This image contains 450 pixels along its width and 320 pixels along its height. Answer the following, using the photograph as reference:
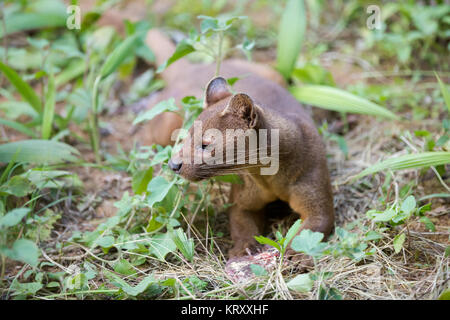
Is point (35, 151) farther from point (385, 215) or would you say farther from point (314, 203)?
point (385, 215)

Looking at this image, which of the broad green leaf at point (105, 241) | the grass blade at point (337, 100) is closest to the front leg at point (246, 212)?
the broad green leaf at point (105, 241)

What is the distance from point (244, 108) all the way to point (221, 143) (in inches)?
11.4

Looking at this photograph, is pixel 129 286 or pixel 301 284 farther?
pixel 129 286

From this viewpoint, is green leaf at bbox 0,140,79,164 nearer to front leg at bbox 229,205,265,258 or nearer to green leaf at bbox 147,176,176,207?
green leaf at bbox 147,176,176,207

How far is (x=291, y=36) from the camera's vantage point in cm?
519

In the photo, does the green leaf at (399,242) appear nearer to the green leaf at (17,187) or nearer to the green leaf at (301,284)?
the green leaf at (301,284)

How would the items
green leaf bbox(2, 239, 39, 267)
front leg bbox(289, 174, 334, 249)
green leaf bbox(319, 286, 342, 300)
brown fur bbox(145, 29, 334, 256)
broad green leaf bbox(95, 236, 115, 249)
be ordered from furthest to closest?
front leg bbox(289, 174, 334, 249), broad green leaf bbox(95, 236, 115, 249), brown fur bbox(145, 29, 334, 256), green leaf bbox(319, 286, 342, 300), green leaf bbox(2, 239, 39, 267)

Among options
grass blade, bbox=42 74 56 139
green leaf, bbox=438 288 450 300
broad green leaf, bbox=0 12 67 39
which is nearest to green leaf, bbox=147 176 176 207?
grass blade, bbox=42 74 56 139

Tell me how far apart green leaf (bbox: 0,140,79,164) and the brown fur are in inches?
48.9

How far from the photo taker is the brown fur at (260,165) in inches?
129

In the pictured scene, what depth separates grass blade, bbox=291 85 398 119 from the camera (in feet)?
14.2

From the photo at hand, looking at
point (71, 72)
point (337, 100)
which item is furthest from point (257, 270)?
point (71, 72)

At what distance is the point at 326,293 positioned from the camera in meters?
2.78
